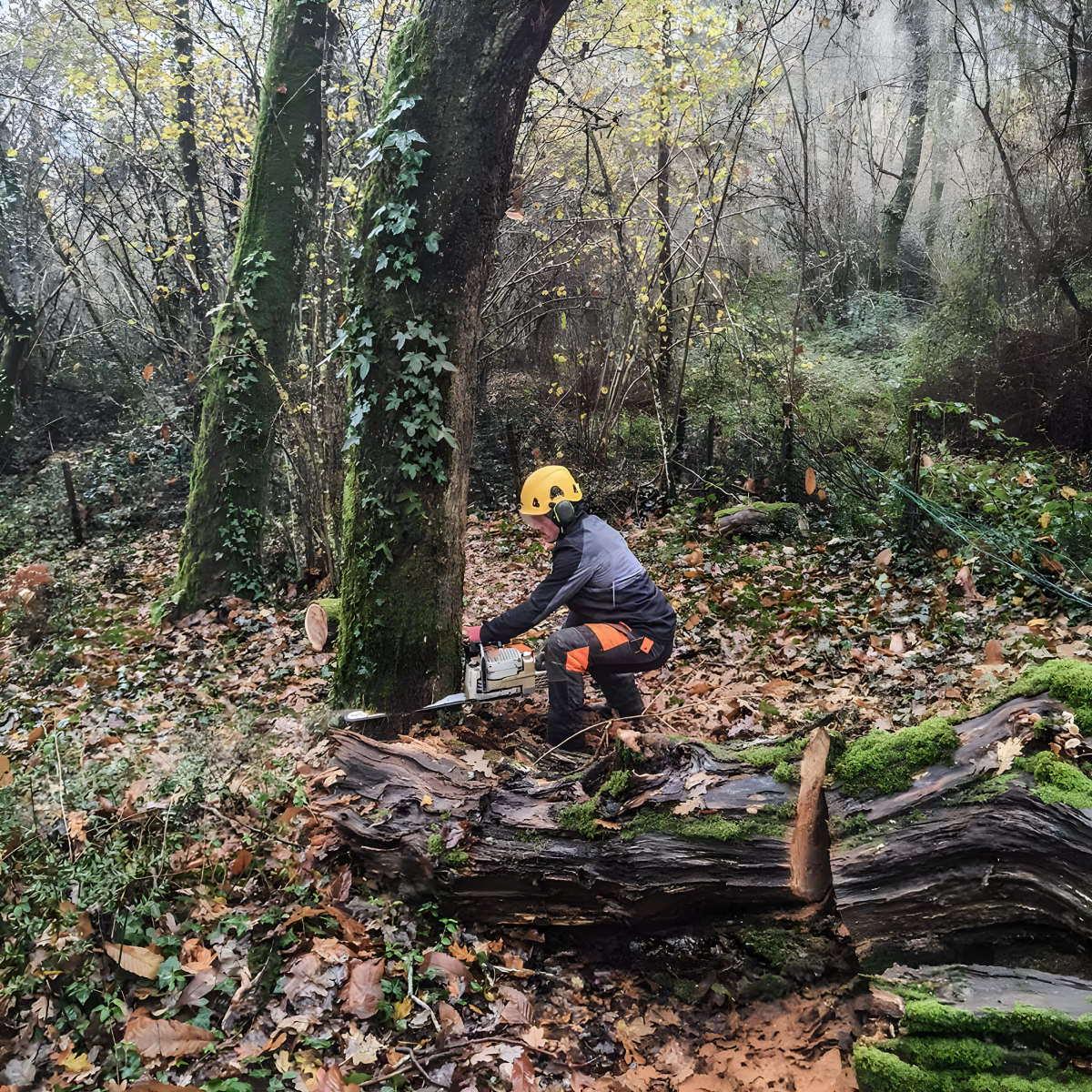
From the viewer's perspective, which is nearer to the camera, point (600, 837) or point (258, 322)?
point (600, 837)

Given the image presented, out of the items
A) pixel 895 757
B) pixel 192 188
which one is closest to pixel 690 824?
pixel 895 757

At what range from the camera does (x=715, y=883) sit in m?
2.94

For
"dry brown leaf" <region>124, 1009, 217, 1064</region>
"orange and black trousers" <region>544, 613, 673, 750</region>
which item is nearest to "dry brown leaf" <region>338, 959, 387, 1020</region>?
"dry brown leaf" <region>124, 1009, 217, 1064</region>

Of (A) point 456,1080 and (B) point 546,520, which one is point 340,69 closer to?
(B) point 546,520

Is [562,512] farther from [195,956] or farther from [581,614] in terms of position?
[195,956]

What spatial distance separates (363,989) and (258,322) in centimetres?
730

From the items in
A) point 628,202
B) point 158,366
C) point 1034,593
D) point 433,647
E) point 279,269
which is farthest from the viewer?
point 158,366

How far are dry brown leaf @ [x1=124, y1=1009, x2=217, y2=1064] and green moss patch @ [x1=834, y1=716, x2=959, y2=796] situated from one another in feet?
8.34

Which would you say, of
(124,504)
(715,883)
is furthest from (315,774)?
(124,504)

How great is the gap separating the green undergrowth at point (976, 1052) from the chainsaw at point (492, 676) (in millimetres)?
2559

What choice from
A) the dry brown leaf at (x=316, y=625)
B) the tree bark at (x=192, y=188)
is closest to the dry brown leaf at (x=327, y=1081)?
the dry brown leaf at (x=316, y=625)

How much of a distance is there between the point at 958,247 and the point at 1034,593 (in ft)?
31.2

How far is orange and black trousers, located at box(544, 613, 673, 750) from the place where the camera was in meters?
4.21

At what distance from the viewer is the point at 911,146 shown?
16359 mm
